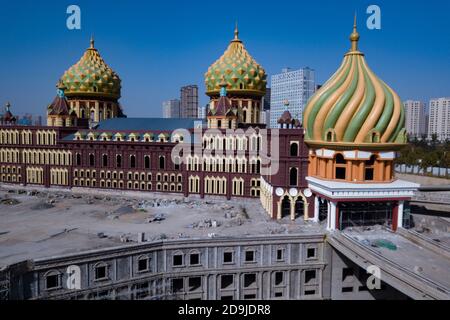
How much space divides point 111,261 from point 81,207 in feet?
55.7

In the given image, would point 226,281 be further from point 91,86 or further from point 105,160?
point 91,86

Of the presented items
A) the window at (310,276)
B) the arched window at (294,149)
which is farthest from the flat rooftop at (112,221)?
the arched window at (294,149)

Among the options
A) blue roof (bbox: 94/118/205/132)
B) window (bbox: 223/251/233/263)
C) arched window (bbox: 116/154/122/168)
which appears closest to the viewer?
window (bbox: 223/251/233/263)

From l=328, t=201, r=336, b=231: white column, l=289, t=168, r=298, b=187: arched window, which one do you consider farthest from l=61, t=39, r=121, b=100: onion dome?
l=328, t=201, r=336, b=231: white column

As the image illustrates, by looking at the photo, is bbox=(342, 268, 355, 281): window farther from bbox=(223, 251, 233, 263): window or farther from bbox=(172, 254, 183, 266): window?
bbox=(172, 254, 183, 266): window

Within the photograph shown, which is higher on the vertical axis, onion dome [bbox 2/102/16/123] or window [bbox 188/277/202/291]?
onion dome [bbox 2/102/16/123]

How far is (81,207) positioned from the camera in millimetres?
44031

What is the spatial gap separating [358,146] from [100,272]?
882 inches

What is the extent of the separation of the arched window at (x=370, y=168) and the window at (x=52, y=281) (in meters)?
25.3

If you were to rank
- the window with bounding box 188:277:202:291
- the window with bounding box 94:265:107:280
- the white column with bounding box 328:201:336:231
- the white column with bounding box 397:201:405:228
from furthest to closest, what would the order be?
the white column with bounding box 397:201:405:228 → the white column with bounding box 328:201:336:231 → the window with bounding box 188:277:202:291 → the window with bounding box 94:265:107:280

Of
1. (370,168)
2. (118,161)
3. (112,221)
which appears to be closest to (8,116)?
(118,161)

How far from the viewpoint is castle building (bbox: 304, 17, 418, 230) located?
33438 mm
